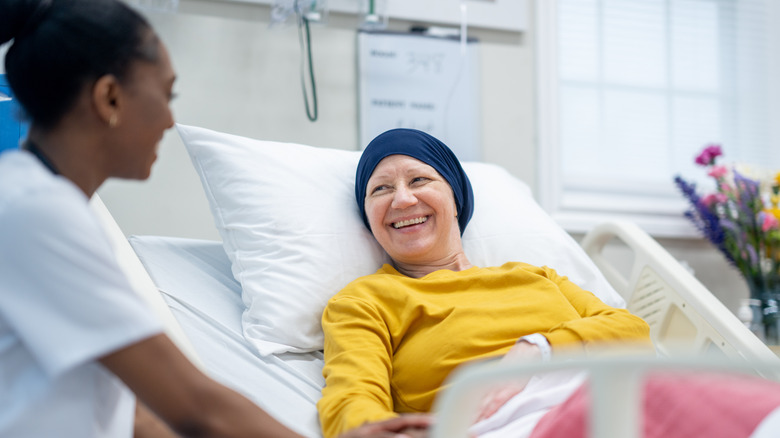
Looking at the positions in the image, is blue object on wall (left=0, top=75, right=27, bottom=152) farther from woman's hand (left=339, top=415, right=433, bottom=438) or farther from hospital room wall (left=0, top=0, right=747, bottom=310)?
woman's hand (left=339, top=415, right=433, bottom=438)

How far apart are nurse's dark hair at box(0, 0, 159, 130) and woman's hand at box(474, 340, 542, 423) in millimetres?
773

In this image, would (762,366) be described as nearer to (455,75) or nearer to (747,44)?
(455,75)

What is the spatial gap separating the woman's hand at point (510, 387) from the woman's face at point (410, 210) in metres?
0.35

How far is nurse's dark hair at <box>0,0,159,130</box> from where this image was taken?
80 centimetres

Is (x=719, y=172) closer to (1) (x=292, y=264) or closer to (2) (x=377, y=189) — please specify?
(2) (x=377, y=189)

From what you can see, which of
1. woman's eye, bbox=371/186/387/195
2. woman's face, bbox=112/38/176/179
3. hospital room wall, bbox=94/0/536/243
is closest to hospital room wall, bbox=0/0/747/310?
hospital room wall, bbox=94/0/536/243

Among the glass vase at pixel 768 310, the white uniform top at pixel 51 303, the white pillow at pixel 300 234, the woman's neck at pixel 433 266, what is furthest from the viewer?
the glass vase at pixel 768 310

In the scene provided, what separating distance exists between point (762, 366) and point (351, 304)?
932mm

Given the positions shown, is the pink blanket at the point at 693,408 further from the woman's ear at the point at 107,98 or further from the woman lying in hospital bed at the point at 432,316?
the woman's ear at the point at 107,98

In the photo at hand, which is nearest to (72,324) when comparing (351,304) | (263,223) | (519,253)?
(351,304)

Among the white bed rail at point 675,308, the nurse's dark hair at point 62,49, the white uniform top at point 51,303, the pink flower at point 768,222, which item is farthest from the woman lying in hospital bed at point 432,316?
the pink flower at point 768,222

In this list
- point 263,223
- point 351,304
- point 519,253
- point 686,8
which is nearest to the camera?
point 351,304

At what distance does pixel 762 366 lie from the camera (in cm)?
53

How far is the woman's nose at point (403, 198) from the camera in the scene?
1541 millimetres
